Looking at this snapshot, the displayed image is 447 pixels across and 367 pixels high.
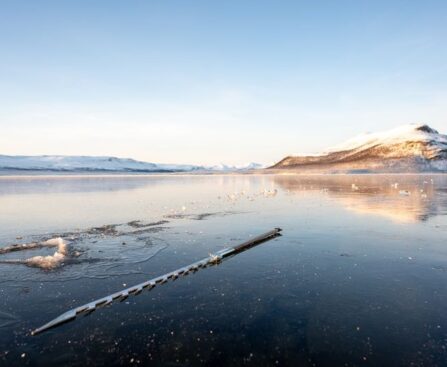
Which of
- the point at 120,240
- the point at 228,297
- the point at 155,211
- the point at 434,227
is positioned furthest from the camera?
the point at 155,211

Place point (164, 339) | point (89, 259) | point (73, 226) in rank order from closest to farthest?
point (164, 339) < point (89, 259) < point (73, 226)

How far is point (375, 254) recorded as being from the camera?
1015 centimetres

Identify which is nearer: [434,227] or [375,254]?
[375,254]

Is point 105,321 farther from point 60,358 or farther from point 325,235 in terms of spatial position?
point 325,235

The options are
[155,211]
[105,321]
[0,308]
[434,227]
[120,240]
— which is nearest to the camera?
[105,321]

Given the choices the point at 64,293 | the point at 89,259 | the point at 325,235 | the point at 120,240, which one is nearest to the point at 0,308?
the point at 64,293

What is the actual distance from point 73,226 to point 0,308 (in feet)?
30.8

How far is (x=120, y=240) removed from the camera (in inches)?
488

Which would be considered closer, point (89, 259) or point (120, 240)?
point (89, 259)

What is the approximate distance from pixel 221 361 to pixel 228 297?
2.22 m

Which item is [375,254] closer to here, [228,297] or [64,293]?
[228,297]

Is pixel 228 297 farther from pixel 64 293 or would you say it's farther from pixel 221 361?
pixel 64 293

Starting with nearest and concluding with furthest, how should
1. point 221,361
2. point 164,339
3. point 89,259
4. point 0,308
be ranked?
1. point 221,361
2. point 164,339
3. point 0,308
4. point 89,259

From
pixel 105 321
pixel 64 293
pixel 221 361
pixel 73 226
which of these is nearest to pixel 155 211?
pixel 73 226
